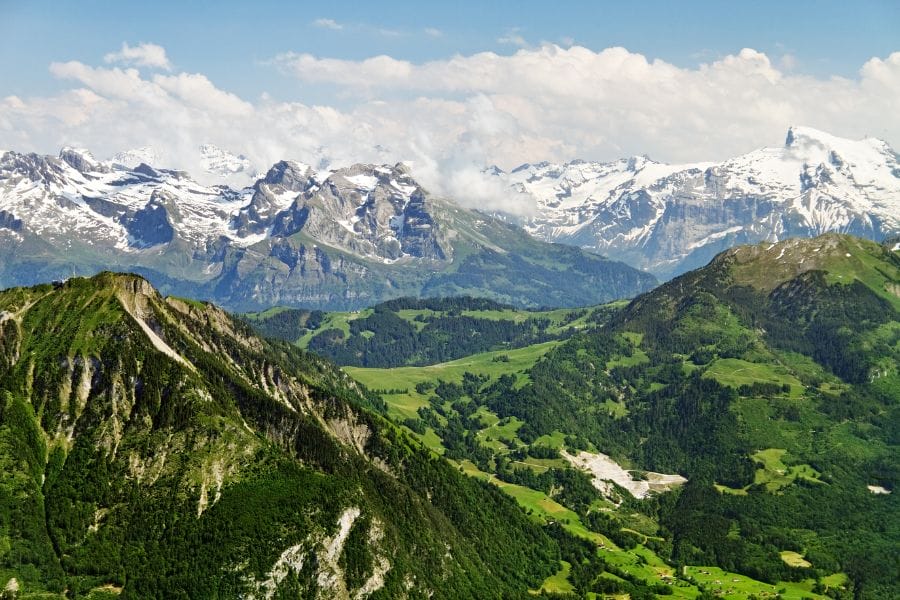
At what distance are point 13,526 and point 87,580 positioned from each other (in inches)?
783

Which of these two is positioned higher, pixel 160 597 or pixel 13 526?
pixel 13 526


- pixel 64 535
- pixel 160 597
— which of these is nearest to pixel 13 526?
pixel 64 535

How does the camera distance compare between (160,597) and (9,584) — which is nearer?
(9,584)

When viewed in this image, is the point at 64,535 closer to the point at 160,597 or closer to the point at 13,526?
the point at 13,526

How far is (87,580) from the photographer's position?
192125 mm

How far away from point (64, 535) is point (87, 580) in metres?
12.6

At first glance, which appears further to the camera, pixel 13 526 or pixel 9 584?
pixel 13 526

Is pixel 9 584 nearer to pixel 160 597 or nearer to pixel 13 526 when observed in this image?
pixel 13 526

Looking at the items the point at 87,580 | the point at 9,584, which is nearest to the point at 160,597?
the point at 87,580

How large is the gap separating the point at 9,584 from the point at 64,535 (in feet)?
58.7

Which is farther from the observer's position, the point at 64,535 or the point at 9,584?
the point at 64,535

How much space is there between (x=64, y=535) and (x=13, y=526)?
10248mm

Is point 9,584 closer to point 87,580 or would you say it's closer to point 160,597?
point 87,580

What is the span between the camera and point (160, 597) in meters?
196
